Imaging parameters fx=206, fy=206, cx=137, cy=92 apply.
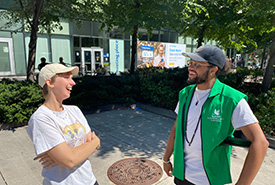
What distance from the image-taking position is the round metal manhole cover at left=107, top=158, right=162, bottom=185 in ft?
11.7

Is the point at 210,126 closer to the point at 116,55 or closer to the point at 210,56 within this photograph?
the point at 210,56

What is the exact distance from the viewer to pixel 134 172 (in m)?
3.84

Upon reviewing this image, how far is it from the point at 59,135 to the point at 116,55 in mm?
20113

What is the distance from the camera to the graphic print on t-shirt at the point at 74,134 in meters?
1.71

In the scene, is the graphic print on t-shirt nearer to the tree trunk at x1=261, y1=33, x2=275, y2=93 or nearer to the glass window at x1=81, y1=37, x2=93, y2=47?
the tree trunk at x1=261, y1=33, x2=275, y2=93

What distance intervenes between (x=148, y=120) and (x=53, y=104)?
5.48 meters

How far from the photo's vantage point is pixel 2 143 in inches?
195

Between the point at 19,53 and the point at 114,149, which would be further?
the point at 19,53

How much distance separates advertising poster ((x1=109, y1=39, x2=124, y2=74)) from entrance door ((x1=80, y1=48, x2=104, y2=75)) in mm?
1187

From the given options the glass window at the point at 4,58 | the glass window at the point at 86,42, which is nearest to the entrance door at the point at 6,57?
the glass window at the point at 4,58

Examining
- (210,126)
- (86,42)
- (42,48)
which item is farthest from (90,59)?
(210,126)

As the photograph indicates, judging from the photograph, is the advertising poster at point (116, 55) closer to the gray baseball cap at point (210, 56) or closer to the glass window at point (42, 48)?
the glass window at point (42, 48)

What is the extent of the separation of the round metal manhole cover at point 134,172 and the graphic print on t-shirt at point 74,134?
201 centimetres

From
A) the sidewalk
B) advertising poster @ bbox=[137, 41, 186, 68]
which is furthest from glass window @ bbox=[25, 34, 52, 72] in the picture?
the sidewalk
